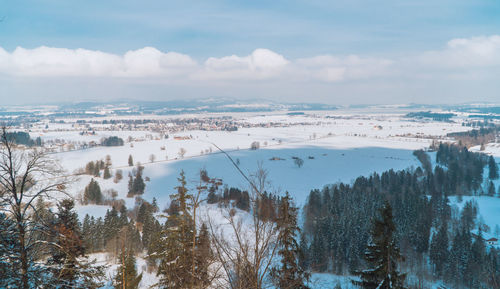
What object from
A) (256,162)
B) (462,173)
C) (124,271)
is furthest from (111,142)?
(124,271)

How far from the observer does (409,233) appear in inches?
1492

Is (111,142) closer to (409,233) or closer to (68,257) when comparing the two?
(409,233)

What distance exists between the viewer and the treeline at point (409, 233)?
104 feet

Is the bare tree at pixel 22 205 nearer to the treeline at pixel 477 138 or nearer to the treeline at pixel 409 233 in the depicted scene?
the treeline at pixel 409 233

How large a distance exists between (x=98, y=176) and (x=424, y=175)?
236 ft

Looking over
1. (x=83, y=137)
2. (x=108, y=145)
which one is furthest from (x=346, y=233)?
(x=83, y=137)

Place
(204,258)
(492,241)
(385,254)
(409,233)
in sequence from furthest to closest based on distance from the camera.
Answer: (409,233), (492,241), (385,254), (204,258)

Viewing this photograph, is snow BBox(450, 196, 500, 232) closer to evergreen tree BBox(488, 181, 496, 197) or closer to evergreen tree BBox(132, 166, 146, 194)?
evergreen tree BBox(488, 181, 496, 197)

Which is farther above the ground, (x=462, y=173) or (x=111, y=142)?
(x=111, y=142)

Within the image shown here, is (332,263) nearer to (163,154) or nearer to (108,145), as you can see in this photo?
(163,154)

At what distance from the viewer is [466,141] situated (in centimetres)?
11556

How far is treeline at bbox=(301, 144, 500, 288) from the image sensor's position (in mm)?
31547

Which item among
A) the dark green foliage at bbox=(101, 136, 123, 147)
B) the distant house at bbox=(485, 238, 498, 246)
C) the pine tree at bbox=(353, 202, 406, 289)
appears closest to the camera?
the pine tree at bbox=(353, 202, 406, 289)

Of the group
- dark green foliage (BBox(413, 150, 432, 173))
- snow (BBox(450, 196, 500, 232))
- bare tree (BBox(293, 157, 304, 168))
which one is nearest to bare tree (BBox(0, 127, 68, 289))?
Result: snow (BBox(450, 196, 500, 232))
